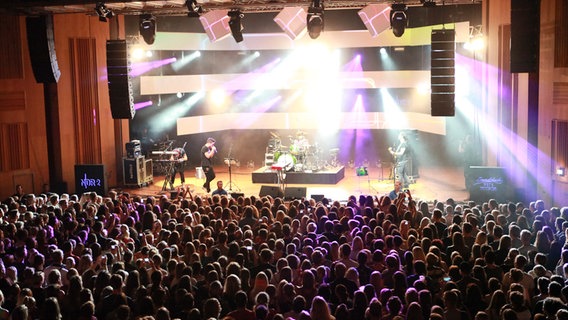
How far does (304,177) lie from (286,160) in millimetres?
822

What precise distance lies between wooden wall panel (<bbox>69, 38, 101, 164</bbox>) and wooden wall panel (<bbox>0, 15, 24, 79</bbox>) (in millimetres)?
Result: 1771

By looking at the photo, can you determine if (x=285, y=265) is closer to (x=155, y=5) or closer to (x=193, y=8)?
(x=193, y=8)

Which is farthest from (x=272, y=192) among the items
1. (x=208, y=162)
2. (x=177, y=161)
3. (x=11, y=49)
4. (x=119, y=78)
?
(x=11, y=49)

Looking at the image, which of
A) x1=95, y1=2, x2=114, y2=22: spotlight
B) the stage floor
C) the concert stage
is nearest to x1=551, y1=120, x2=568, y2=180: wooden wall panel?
the stage floor

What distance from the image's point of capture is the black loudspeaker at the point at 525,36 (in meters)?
12.8

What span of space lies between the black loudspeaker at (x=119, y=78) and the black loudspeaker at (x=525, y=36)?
8520 millimetres

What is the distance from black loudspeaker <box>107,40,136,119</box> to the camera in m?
15.3

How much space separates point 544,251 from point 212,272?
4667 millimetres

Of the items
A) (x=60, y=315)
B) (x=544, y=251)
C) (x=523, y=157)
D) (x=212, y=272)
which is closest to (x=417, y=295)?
(x=212, y=272)

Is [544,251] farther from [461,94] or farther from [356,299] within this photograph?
[461,94]

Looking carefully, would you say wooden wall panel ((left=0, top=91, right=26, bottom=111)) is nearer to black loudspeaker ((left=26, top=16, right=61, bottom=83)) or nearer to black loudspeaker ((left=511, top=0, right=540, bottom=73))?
black loudspeaker ((left=26, top=16, right=61, bottom=83))

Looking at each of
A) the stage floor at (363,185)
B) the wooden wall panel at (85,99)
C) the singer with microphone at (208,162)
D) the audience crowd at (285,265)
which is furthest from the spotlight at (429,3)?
the wooden wall panel at (85,99)

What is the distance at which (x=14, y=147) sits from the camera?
17859 millimetres

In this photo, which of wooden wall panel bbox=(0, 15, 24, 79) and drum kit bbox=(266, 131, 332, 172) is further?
drum kit bbox=(266, 131, 332, 172)
